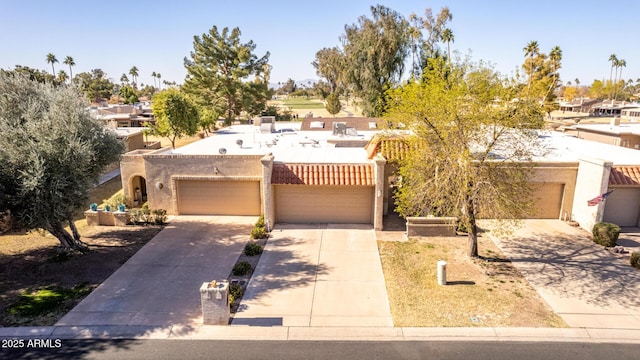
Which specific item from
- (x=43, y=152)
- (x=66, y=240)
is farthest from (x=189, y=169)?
(x=43, y=152)

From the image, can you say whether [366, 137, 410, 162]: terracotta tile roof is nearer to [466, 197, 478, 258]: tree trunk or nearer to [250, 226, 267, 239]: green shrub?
[466, 197, 478, 258]: tree trunk

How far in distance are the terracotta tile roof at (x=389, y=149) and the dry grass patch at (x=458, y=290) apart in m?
4.80

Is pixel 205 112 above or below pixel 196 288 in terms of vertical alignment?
above

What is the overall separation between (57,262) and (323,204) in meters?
12.5

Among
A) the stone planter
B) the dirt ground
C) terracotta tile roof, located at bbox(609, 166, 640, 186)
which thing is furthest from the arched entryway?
terracotta tile roof, located at bbox(609, 166, 640, 186)

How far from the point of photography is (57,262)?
56.9ft

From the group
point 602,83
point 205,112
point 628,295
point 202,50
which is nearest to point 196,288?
point 628,295

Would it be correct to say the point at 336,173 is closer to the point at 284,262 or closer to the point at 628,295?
the point at 284,262

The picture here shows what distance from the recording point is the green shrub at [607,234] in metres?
18.6

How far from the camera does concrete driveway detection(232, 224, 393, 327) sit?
1328cm

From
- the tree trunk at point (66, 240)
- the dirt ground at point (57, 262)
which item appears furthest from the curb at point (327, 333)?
the tree trunk at point (66, 240)

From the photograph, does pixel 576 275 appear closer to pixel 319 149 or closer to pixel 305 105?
pixel 319 149

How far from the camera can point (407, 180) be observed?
17.4m

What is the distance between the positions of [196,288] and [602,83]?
543ft
